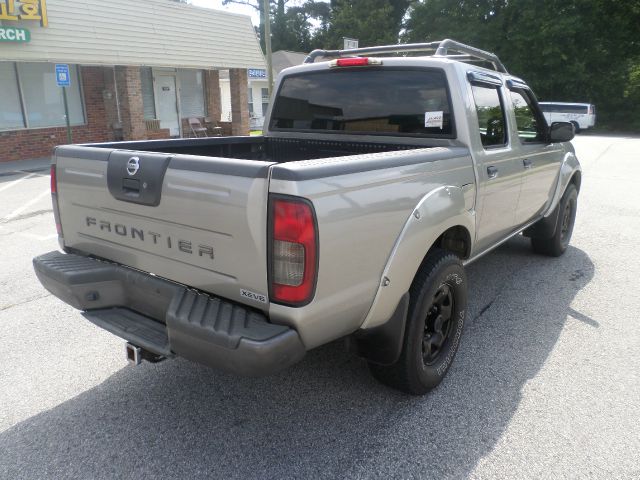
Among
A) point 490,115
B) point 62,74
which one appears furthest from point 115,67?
point 490,115

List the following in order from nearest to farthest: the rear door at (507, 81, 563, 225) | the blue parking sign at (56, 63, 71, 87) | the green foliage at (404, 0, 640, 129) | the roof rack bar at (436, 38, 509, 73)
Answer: the roof rack bar at (436, 38, 509, 73)
the rear door at (507, 81, 563, 225)
the blue parking sign at (56, 63, 71, 87)
the green foliage at (404, 0, 640, 129)

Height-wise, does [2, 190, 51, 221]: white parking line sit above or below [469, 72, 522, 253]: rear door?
below

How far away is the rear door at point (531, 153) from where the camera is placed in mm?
4293

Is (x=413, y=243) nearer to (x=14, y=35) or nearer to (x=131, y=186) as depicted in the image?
(x=131, y=186)

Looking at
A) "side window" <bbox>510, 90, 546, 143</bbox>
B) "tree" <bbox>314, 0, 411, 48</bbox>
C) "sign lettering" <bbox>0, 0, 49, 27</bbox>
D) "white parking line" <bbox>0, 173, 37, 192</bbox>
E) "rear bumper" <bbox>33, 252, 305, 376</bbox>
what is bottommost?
"white parking line" <bbox>0, 173, 37, 192</bbox>

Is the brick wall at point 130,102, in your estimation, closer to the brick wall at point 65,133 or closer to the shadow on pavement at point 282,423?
the brick wall at point 65,133

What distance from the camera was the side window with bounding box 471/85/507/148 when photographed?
3.65 metres

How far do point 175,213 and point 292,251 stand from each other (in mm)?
659

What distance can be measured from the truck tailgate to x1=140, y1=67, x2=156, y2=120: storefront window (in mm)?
16610

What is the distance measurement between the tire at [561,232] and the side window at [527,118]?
3.44 feet

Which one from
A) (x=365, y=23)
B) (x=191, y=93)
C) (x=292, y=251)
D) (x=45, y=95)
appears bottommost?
(x=292, y=251)

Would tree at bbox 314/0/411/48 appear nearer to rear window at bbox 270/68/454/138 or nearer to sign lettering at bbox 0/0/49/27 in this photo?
sign lettering at bbox 0/0/49/27

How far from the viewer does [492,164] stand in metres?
3.67

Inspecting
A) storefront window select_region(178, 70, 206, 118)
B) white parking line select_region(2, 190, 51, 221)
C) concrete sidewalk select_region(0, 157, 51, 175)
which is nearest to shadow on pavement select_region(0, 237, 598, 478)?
white parking line select_region(2, 190, 51, 221)
